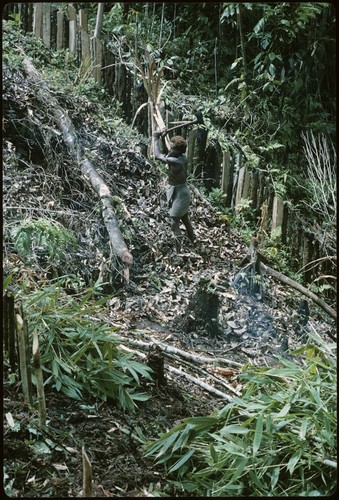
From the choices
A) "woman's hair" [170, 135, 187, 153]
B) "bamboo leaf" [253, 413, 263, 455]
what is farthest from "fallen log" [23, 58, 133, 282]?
"bamboo leaf" [253, 413, 263, 455]

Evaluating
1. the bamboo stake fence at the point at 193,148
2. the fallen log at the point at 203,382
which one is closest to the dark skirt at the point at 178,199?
the bamboo stake fence at the point at 193,148

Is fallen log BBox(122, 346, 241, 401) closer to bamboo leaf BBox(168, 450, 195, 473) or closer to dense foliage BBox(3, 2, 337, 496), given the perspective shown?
dense foliage BBox(3, 2, 337, 496)

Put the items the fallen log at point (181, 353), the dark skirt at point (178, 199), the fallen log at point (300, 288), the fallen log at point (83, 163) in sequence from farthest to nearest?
the dark skirt at point (178, 199) → the fallen log at point (83, 163) → the fallen log at point (181, 353) → the fallen log at point (300, 288)

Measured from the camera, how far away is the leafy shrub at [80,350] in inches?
86.3

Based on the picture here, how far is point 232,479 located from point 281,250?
0.94 meters

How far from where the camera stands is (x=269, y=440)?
187 centimetres

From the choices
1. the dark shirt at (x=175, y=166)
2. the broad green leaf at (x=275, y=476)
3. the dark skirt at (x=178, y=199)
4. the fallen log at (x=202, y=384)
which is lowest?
the broad green leaf at (x=275, y=476)

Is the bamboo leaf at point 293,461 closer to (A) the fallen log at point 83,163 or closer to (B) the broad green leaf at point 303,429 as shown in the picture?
(B) the broad green leaf at point 303,429

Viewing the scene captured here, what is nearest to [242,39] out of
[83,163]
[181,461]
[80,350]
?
[83,163]

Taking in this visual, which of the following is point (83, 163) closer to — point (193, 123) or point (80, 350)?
point (193, 123)

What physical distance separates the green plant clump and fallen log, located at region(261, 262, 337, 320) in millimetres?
100

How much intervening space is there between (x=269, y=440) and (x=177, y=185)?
4.07 ft

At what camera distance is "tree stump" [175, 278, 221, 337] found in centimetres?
235

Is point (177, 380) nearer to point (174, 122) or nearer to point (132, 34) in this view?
point (174, 122)
